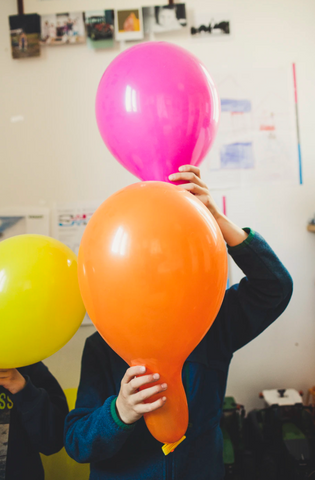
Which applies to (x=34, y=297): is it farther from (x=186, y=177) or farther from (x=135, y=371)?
(x=186, y=177)

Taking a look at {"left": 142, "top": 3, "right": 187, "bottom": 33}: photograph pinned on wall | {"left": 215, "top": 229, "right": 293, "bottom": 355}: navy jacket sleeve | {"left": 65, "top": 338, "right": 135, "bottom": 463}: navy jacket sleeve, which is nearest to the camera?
{"left": 65, "top": 338, "right": 135, "bottom": 463}: navy jacket sleeve

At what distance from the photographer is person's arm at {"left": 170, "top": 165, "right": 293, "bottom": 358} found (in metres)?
0.68

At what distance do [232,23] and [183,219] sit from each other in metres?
1.68

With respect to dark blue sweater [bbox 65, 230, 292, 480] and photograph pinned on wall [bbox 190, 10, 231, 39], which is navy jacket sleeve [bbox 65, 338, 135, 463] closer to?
dark blue sweater [bbox 65, 230, 292, 480]

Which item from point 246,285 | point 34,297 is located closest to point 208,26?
point 246,285

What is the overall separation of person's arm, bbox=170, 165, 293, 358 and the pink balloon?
0.16 feet

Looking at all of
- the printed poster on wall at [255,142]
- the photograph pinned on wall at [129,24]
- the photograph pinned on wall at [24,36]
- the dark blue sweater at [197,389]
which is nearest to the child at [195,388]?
the dark blue sweater at [197,389]

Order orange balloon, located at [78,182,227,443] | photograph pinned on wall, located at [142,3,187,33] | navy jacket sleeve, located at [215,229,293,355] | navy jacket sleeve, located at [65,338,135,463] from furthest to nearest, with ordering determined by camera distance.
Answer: photograph pinned on wall, located at [142,3,187,33] < navy jacket sleeve, located at [215,229,293,355] < navy jacket sleeve, located at [65,338,135,463] < orange balloon, located at [78,182,227,443]

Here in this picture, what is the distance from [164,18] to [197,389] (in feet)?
5.67

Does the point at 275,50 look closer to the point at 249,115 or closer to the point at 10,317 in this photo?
the point at 249,115

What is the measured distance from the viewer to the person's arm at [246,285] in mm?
679

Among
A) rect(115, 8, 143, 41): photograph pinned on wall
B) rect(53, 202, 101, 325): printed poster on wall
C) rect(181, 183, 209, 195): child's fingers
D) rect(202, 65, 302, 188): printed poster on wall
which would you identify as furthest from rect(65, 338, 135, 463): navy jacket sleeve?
rect(115, 8, 143, 41): photograph pinned on wall

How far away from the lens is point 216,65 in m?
1.68

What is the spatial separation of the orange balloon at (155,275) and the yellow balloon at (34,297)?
16 centimetres
